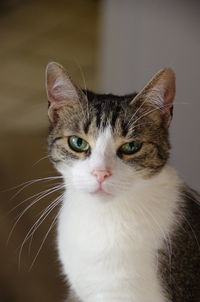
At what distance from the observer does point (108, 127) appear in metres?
1.26

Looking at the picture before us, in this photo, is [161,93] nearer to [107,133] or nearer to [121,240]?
[107,133]

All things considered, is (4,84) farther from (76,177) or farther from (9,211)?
(76,177)

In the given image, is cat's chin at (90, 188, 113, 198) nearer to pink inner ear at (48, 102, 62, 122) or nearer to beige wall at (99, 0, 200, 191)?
pink inner ear at (48, 102, 62, 122)

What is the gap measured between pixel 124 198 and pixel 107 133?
0.59 ft

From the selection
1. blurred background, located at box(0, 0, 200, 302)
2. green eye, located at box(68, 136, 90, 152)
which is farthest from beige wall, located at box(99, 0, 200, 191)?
green eye, located at box(68, 136, 90, 152)

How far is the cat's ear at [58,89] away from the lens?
1295mm

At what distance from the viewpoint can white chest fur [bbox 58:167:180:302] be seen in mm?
1282

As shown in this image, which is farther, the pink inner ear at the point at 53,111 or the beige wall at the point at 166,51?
the beige wall at the point at 166,51

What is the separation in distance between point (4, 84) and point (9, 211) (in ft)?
3.84

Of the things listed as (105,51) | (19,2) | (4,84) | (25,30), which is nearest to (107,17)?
(105,51)

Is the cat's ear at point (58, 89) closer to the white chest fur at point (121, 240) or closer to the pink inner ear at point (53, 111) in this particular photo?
the pink inner ear at point (53, 111)

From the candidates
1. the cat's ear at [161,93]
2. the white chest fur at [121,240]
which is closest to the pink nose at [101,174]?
the white chest fur at [121,240]

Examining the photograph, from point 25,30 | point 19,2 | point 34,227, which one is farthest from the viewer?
point 19,2

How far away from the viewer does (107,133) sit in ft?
4.11
